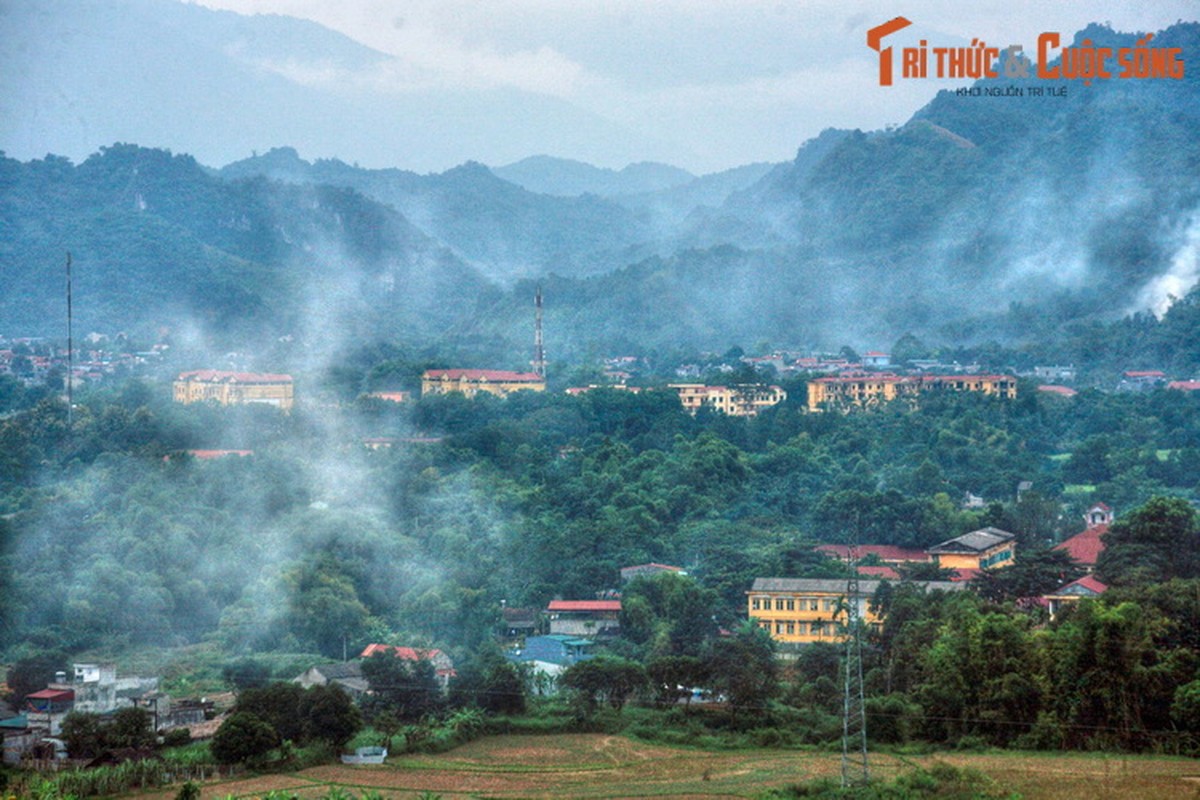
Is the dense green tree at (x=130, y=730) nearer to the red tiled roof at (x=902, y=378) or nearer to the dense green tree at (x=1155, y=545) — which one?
the dense green tree at (x=1155, y=545)

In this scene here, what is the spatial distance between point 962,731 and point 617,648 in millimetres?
3725

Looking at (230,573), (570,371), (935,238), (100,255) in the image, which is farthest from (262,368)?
(935,238)

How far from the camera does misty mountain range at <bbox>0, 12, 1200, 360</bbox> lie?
36250 millimetres

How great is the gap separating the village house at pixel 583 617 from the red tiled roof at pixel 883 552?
2.36 meters

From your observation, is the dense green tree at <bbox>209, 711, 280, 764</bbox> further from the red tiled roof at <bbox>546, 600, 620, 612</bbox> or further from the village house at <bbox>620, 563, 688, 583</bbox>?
the village house at <bbox>620, 563, 688, 583</bbox>

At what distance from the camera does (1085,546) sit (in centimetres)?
1448

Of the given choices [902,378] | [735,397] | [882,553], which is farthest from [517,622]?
[902,378]

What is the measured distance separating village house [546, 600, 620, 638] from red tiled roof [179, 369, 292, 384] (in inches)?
500

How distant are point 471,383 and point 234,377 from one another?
417cm

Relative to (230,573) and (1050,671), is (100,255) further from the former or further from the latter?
(1050,671)

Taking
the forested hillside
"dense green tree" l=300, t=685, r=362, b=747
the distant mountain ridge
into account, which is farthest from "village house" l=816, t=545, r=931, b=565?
the distant mountain ridge

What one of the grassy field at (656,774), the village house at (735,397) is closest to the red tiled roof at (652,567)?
the grassy field at (656,774)

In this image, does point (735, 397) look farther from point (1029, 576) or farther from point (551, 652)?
point (551, 652)

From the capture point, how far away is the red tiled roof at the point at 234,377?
25.3 metres
